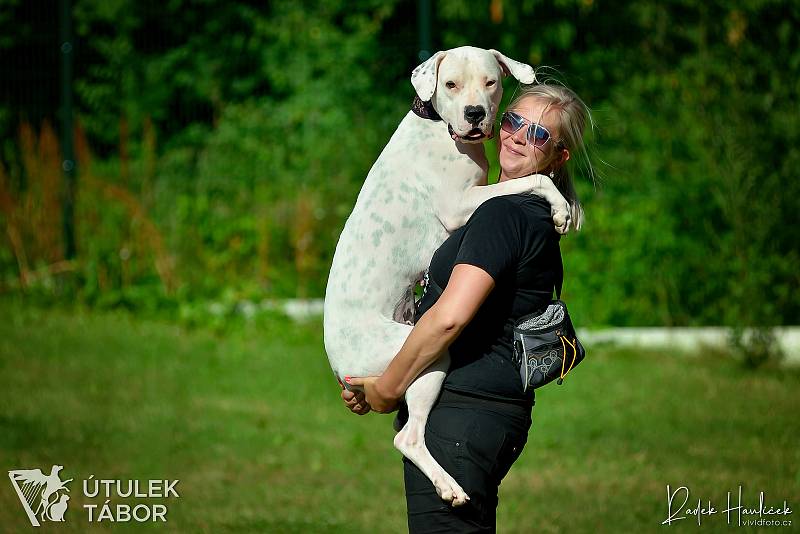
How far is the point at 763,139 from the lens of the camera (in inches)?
320

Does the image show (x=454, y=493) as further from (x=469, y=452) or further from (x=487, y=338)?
(x=487, y=338)

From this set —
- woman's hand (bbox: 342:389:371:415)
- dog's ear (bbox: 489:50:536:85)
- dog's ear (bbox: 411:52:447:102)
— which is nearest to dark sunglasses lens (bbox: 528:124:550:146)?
dog's ear (bbox: 489:50:536:85)

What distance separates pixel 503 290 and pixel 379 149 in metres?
6.49

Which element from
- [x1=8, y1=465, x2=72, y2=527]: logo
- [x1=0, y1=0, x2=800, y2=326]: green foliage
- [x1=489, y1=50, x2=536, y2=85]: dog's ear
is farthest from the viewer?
[x1=0, y1=0, x2=800, y2=326]: green foliage

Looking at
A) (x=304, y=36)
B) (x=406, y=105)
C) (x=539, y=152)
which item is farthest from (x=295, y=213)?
(x=539, y=152)

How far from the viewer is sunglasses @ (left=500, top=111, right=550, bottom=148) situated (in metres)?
2.74

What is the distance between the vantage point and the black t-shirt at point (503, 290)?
8.54 feet

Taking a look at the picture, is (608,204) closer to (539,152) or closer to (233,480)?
(233,480)

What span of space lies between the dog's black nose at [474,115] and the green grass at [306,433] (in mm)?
2545

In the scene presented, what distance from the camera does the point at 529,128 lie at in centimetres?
275

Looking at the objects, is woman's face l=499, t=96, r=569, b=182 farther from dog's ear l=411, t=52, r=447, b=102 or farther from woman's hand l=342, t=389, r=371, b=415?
woman's hand l=342, t=389, r=371, b=415

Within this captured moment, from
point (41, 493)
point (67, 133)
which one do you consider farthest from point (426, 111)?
point (67, 133)

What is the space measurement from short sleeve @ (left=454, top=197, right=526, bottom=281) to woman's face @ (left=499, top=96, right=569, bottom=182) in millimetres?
214

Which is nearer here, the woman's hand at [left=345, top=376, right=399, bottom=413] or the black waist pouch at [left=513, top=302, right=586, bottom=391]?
the black waist pouch at [left=513, top=302, right=586, bottom=391]
